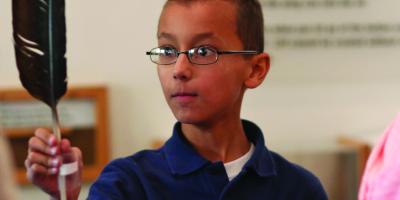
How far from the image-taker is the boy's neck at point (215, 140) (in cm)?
105

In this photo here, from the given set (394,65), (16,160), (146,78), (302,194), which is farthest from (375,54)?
(302,194)

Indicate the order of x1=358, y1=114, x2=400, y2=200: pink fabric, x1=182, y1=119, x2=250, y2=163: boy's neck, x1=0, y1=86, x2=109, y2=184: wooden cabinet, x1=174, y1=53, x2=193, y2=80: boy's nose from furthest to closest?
x1=0, y1=86, x2=109, y2=184: wooden cabinet
x1=182, y1=119, x2=250, y2=163: boy's neck
x1=174, y1=53, x2=193, y2=80: boy's nose
x1=358, y1=114, x2=400, y2=200: pink fabric

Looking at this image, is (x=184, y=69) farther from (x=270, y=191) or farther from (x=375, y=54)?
(x=375, y=54)

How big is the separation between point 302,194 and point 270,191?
0.20 feet

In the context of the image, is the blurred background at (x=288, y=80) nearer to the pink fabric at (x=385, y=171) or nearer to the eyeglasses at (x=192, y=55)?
the eyeglasses at (x=192, y=55)

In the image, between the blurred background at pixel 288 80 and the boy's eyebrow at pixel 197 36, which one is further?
the blurred background at pixel 288 80

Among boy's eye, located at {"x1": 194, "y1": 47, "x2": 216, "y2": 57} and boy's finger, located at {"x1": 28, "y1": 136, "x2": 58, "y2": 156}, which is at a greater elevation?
boy's eye, located at {"x1": 194, "y1": 47, "x2": 216, "y2": 57}

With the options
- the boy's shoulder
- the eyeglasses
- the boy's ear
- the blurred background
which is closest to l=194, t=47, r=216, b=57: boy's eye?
the eyeglasses

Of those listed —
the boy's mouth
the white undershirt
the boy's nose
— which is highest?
the boy's nose

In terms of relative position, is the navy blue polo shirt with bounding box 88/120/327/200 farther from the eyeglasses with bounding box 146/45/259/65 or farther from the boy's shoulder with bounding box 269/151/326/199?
the eyeglasses with bounding box 146/45/259/65

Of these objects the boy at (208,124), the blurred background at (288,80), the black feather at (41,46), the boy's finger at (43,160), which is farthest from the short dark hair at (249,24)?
the blurred background at (288,80)

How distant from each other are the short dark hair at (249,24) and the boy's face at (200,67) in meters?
0.02

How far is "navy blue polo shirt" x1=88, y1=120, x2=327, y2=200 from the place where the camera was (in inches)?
38.5

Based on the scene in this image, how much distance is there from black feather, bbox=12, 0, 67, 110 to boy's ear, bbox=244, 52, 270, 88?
1.09 ft
